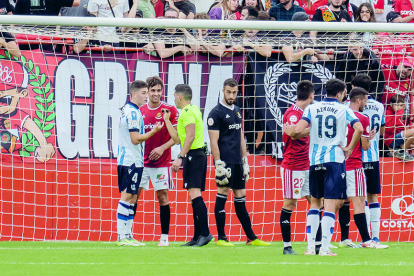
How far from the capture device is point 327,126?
24.3ft

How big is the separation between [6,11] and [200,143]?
5224mm

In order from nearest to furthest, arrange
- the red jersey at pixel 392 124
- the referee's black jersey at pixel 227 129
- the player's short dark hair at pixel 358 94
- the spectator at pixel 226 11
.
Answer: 1. the player's short dark hair at pixel 358 94
2. the referee's black jersey at pixel 227 129
3. the red jersey at pixel 392 124
4. the spectator at pixel 226 11

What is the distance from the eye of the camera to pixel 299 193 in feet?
27.1

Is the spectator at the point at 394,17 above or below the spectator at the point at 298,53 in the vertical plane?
above

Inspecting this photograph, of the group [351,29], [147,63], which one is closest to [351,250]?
[351,29]

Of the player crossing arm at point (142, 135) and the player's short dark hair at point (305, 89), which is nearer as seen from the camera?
the player's short dark hair at point (305, 89)

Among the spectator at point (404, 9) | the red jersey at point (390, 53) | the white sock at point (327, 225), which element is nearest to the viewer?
the white sock at point (327, 225)

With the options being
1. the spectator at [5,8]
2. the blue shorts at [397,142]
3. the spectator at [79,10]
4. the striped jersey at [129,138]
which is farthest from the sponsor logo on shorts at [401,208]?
the spectator at [5,8]

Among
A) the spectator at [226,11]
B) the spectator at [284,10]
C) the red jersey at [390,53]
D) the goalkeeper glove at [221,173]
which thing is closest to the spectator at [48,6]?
the spectator at [226,11]

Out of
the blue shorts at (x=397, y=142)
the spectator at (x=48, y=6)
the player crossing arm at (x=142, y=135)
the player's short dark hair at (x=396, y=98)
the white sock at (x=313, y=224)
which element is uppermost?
the spectator at (x=48, y=6)

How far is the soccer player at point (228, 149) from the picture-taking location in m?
8.76

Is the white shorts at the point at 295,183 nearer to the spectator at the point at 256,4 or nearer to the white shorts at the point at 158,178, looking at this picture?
the white shorts at the point at 158,178

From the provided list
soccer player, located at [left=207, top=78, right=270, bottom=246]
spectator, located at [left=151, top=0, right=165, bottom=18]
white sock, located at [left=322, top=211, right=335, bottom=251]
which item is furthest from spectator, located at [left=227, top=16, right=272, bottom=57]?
white sock, located at [left=322, top=211, right=335, bottom=251]

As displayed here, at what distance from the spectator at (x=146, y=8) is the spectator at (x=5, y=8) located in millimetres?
2382
